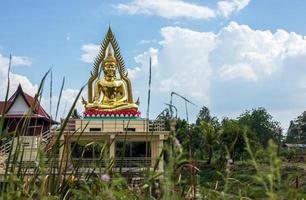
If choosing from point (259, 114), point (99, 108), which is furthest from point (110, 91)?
point (259, 114)

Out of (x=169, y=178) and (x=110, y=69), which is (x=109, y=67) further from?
(x=169, y=178)

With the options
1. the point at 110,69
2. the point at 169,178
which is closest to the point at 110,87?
the point at 110,69

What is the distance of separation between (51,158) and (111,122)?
17.5 metres

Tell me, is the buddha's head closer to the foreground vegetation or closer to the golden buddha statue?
the golden buddha statue

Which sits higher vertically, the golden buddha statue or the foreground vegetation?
the golden buddha statue

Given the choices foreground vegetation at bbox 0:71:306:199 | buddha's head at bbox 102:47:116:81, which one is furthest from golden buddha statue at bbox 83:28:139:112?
foreground vegetation at bbox 0:71:306:199

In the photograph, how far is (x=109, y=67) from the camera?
20625mm

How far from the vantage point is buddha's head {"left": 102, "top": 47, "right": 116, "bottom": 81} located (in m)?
20.5

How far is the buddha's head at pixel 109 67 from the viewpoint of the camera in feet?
67.4

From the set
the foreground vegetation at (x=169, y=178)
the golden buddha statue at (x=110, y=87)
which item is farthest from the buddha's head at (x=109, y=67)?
the foreground vegetation at (x=169, y=178)

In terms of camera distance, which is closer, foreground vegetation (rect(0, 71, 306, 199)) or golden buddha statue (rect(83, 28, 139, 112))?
foreground vegetation (rect(0, 71, 306, 199))

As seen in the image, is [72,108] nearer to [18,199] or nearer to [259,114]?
[18,199]

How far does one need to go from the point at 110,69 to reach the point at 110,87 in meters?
0.74

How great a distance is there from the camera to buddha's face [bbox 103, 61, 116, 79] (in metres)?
20.5
